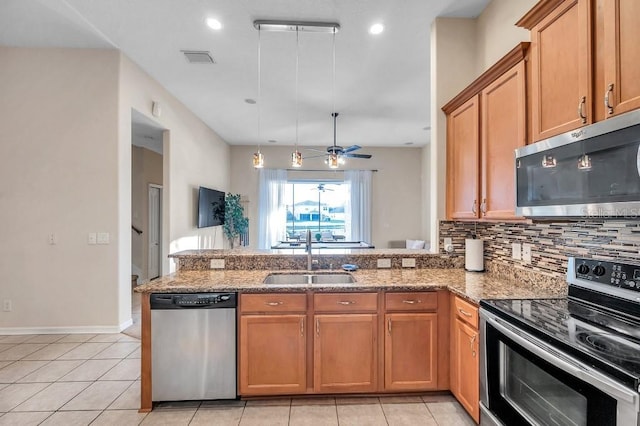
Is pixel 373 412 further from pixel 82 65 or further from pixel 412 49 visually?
pixel 82 65

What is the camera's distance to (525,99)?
1817mm

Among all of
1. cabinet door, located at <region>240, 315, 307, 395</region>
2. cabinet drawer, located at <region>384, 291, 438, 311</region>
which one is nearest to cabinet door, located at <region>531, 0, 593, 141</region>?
cabinet drawer, located at <region>384, 291, 438, 311</region>

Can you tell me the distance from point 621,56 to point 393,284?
5.38ft

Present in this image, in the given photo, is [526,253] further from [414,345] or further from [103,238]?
[103,238]

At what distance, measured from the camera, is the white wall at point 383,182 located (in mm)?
7504

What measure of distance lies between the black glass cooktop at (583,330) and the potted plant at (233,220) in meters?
5.61

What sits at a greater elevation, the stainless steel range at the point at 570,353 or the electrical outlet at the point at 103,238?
the electrical outlet at the point at 103,238

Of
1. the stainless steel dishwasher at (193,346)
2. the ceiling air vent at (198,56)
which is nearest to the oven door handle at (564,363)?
the stainless steel dishwasher at (193,346)

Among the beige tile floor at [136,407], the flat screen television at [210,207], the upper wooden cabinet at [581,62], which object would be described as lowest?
the beige tile floor at [136,407]

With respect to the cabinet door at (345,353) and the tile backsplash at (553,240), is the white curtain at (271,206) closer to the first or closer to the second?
the tile backsplash at (553,240)

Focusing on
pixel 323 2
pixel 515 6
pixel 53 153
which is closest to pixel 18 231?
pixel 53 153

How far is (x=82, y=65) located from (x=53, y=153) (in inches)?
39.8

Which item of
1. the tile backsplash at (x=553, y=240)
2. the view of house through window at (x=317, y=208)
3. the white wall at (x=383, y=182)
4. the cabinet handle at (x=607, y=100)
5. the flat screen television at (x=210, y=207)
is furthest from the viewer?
the view of house through window at (x=317, y=208)

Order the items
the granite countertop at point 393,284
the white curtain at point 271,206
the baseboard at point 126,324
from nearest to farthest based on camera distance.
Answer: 1. the granite countertop at point 393,284
2. the baseboard at point 126,324
3. the white curtain at point 271,206
